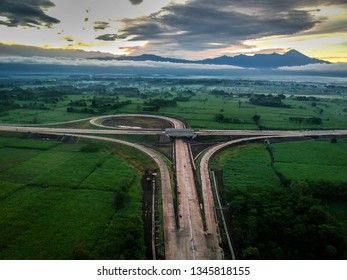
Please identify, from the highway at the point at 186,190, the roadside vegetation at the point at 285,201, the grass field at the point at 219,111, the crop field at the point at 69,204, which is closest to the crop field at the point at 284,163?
the roadside vegetation at the point at 285,201

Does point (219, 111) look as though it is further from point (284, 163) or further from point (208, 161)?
point (208, 161)

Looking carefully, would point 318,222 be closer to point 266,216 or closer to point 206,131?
point 266,216

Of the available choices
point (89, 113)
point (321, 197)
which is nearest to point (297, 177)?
point (321, 197)

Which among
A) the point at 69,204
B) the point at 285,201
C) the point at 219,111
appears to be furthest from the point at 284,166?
the point at 219,111

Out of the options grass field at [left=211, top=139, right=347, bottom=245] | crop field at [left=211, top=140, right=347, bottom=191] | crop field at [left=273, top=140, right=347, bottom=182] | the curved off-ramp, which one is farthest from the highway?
crop field at [left=273, top=140, right=347, bottom=182]

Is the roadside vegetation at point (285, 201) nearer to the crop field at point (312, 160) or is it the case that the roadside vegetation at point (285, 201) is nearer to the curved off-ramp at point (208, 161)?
the crop field at point (312, 160)
